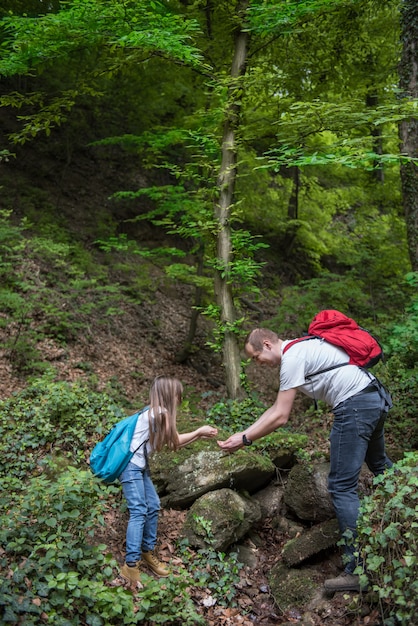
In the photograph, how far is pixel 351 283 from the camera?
33.2ft

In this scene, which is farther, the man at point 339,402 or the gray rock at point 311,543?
the gray rock at point 311,543

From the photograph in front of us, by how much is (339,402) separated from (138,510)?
72.6 inches

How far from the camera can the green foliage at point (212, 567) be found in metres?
4.11

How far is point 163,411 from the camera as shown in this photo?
3984mm

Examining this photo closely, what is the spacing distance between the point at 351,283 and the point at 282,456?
5532 mm

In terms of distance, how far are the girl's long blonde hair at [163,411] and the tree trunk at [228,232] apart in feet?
11.6

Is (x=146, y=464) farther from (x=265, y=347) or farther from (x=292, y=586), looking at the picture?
(x=292, y=586)

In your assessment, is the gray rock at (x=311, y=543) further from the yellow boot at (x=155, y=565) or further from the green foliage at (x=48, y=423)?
the green foliage at (x=48, y=423)

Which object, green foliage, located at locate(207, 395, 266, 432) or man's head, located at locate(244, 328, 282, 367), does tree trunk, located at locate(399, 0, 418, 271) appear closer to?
green foliage, located at locate(207, 395, 266, 432)

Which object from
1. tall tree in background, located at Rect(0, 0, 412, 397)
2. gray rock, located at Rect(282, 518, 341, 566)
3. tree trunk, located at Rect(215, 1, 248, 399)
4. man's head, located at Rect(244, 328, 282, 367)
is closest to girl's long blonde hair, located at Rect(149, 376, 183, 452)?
man's head, located at Rect(244, 328, 282, 367)

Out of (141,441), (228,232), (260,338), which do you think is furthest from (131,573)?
(228,232)

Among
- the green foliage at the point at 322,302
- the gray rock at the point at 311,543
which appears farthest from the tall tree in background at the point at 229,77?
the gray rock at the point at 311,543

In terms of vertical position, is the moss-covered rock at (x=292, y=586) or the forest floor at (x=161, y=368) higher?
the forest floor at (x=161, y=368)

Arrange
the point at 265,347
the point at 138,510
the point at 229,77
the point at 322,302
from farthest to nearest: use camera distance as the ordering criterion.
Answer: the point at 322,302 < the point at 229,77 < the point at 138,510 < the point at 265,347
